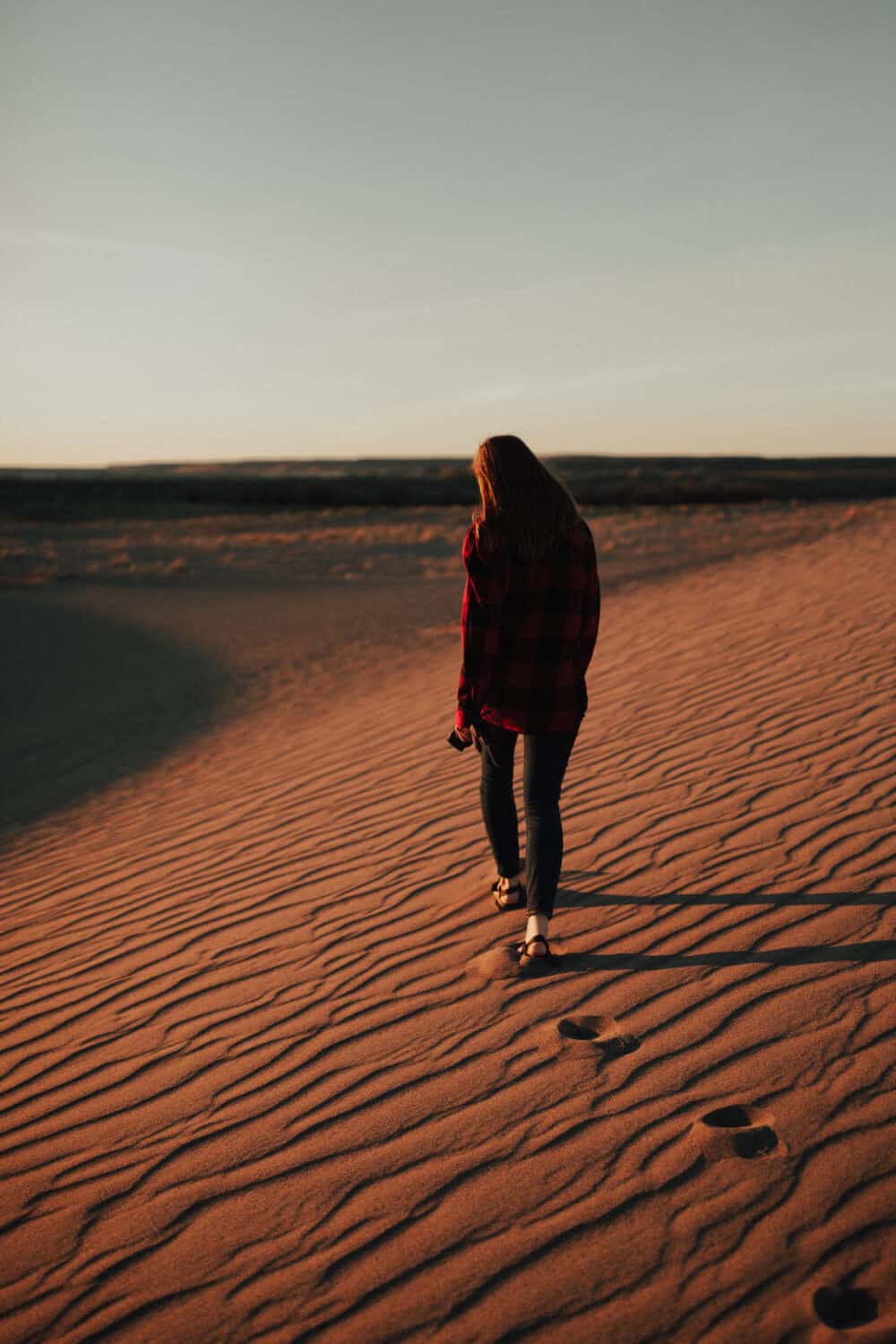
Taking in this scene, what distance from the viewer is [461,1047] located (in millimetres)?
2805

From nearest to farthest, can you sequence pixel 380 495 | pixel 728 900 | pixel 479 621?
1. pixel 479 621
2. pixel 728 900
3. pixel 380 495

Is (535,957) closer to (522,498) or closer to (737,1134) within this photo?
(737,1134)

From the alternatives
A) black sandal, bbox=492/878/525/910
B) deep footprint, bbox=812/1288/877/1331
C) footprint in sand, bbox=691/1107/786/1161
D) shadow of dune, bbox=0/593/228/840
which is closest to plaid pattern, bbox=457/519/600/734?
black sandal, bbox=492/878/525/910

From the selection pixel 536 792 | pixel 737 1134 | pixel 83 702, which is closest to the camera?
pixel 737 1134

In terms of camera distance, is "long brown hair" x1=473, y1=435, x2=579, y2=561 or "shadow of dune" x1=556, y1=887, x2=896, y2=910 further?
"shadow of dune" x1=556, y1=887, x2=896, y2=910

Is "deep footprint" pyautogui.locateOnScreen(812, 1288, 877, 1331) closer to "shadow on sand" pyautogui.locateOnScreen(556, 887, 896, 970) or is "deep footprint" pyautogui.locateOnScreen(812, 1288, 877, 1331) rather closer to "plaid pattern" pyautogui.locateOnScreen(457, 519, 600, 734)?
"shadow on sand" pyautogui.locateOnScreen(556, 887, 896, 970)

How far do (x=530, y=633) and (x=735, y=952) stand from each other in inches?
50.0

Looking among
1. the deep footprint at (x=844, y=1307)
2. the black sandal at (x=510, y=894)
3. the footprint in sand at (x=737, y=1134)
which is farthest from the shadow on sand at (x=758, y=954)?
the deep footprint at (x=844, y=1307)

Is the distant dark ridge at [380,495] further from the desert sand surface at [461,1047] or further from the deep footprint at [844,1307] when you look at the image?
the deep footprint at [844,1307]

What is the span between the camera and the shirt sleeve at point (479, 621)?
2.90 metres

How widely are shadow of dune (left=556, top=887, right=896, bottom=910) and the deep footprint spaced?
1.67 m

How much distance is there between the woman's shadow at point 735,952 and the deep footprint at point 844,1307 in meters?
1.25

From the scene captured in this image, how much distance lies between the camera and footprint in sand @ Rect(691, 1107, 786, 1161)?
2273 millimetres

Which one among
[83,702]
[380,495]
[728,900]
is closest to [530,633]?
[728,900]
